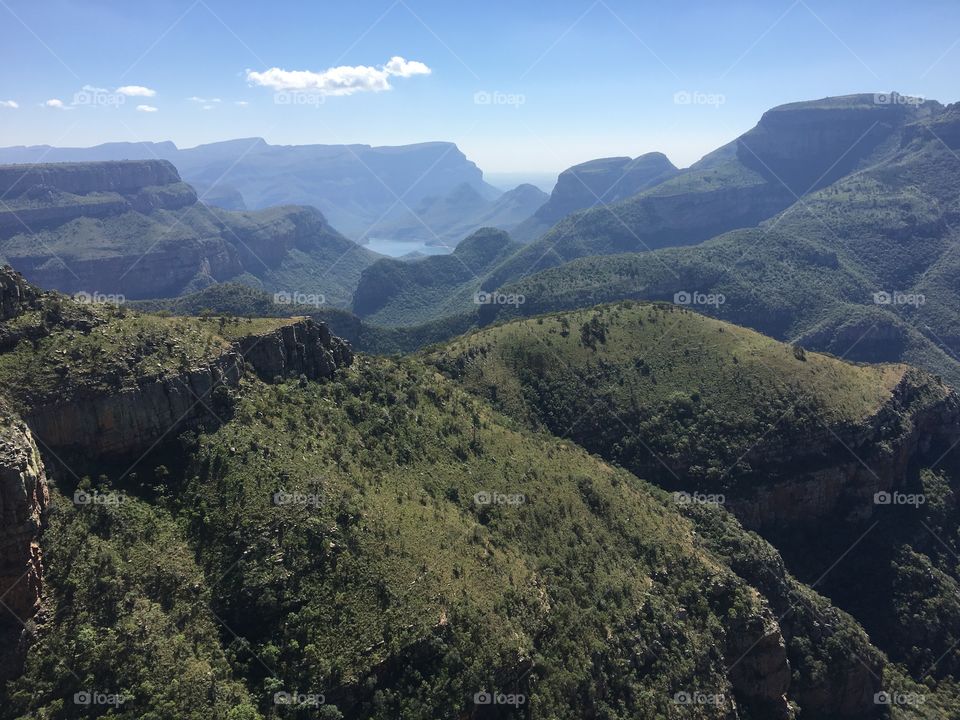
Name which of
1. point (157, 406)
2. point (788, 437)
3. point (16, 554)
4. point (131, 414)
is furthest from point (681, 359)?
point (16, 554)

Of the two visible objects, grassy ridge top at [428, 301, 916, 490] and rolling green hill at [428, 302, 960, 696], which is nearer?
rolling green hill at [428, 302, 960, 696]

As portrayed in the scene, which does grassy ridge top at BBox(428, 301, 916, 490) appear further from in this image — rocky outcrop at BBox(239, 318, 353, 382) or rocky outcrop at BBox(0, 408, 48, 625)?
rocky outcrop at BBox(0, 408, 48, 625)

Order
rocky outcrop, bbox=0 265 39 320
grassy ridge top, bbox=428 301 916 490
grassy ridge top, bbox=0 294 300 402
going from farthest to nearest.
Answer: grassy ridge top, bbox=428 301 916 490
rocky outcrop, bbox=0 265 39 320
grassy ridge top, bbox=0 294 300 402

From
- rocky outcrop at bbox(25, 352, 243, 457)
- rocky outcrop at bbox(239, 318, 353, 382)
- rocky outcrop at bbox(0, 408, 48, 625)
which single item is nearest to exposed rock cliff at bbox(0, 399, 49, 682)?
rocky outcrop at bbox(0, 408, 48, 625)

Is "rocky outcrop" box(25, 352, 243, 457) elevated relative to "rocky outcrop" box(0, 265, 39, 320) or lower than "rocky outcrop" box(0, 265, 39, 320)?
lower

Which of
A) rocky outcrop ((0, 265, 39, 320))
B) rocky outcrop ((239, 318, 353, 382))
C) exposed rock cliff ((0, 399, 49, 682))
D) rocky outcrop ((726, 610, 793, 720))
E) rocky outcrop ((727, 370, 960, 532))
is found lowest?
rocky outcrop ((726, 610, 793, 720))

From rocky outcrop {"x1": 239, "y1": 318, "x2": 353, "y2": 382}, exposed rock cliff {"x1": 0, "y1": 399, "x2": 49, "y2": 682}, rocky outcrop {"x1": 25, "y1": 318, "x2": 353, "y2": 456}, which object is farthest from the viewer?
rocky outcrop {"x1": 239, "y1": 318, "x2": 353, "y2": 382}

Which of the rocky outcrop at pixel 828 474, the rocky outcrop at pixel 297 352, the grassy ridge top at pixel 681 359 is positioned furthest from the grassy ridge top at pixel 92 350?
the rocky outcrop at pixel 828 474

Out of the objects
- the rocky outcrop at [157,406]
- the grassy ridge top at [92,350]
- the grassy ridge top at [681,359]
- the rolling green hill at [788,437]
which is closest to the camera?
the grassy ridge top at [92,350]

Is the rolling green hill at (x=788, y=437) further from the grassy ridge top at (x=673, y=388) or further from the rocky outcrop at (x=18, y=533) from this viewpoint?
the rocky outcrop at (x=18, y=533)
